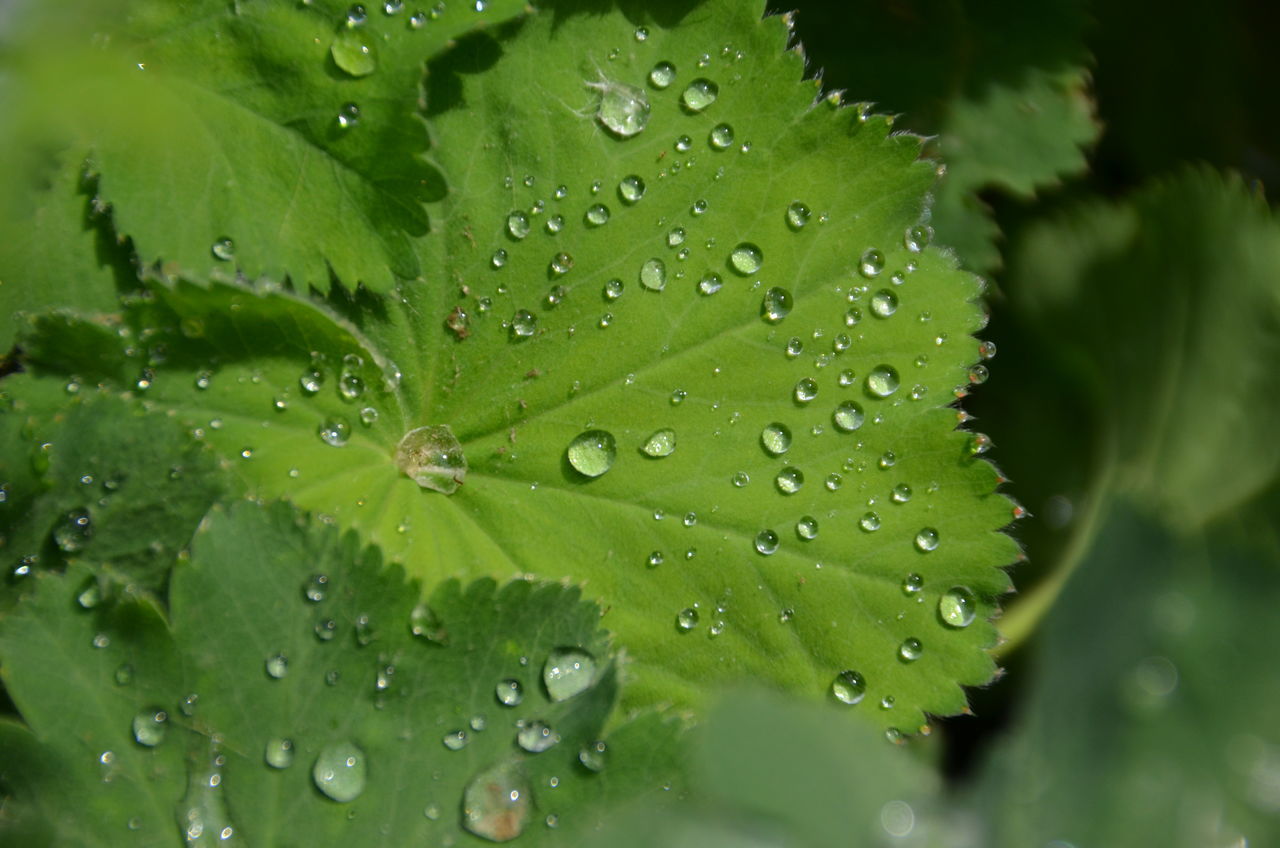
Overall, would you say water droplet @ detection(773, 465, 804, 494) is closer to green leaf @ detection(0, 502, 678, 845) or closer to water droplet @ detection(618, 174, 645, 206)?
green leaf @ detection(0, 502, 678, 845)

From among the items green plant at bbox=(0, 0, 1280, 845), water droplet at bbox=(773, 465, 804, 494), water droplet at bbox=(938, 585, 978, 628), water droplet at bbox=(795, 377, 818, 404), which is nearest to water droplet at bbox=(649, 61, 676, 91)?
green plant at bbox=(0, 0, 1280, 845)

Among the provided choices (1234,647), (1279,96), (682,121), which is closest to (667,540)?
(682,121)

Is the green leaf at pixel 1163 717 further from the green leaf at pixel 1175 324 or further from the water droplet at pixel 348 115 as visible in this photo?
the green leaf at pixel 1175 324

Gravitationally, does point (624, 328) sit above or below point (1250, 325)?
above

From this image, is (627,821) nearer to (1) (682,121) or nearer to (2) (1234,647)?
(2) (1234,647)

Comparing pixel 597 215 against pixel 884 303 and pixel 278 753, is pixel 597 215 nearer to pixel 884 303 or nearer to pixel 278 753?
pixel 884 303

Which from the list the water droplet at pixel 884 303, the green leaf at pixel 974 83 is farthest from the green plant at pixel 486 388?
the green leaf at pixel 974 83
